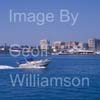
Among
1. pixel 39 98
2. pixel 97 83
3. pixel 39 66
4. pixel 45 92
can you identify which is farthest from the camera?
pixel 39 66

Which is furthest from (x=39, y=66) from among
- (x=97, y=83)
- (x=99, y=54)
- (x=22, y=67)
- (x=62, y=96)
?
(x=99, y=54)

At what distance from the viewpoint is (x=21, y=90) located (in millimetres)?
13117

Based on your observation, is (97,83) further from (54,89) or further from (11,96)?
(11,96)

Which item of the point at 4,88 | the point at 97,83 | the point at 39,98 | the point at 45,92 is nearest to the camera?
the point at 39,98

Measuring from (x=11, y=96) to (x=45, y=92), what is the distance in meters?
1.39

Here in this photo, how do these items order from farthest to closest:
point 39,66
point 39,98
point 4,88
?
point 39,66 < point 4,88 < point 39,98

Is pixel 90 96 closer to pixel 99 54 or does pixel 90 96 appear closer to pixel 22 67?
pixel 22 67

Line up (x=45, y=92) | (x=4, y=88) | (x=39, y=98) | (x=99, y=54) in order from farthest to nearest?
1. (x=99, y=54)
2. (x=4, y=88)
3. (x=45, y=92)
4. (x=39, y=98)

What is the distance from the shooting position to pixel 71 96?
11852 millimetres

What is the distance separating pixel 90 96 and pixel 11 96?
2180 mm

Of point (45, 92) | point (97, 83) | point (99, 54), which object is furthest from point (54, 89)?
point (99, 54)

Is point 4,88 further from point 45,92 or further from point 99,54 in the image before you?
point 99,54

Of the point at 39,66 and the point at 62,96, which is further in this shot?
the point at 39,66

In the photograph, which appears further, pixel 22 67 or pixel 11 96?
pixel 22 67
